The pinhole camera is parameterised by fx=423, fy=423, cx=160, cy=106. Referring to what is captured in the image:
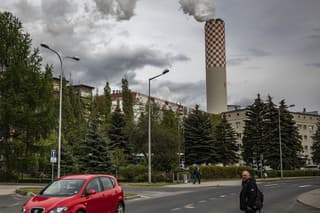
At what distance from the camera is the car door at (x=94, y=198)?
1095 centimetres

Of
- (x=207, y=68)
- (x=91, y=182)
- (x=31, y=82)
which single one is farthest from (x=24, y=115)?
(x=207, y=68)

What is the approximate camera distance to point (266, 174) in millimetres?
55594

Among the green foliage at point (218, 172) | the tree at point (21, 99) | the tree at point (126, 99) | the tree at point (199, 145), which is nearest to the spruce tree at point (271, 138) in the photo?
the tree at point (199, 145)

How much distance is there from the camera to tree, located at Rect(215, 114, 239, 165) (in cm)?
6788

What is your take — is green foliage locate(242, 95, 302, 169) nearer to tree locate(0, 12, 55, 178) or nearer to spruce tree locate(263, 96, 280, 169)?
spruce tree locate(263, 96, 280, 169)

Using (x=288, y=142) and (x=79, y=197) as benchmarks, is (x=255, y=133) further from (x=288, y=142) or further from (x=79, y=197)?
(x=79, y=197)

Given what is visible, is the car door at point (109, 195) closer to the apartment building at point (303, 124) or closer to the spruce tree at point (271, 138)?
the spruce tree at point (271, 138)

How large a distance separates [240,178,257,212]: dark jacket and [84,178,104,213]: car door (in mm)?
3828

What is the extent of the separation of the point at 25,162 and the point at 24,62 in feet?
33.5

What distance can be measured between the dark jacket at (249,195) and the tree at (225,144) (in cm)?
5668

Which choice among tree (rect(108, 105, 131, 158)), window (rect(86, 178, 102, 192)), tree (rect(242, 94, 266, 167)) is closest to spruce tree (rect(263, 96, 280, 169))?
tree (rect(242, 94, 266, 167))

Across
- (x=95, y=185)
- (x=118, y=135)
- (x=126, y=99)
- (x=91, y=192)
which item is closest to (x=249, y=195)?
(x=91, y=192)

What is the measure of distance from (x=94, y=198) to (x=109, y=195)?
1025 millimetres

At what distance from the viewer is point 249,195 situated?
1045 cm
